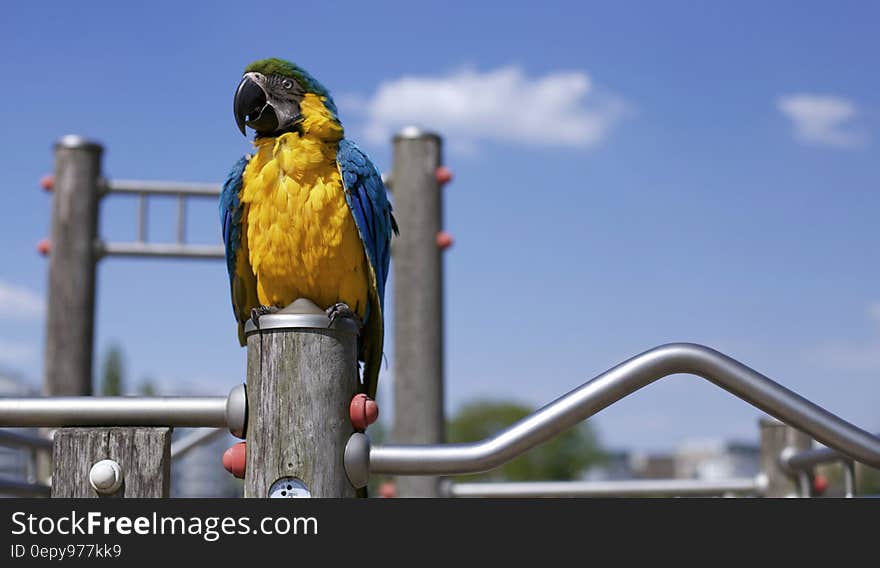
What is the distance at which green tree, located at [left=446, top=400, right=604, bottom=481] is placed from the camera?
4100 cm

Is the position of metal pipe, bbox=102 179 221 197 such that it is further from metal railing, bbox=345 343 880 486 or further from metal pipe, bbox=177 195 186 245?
metal railing, bbox=345 343 880 486

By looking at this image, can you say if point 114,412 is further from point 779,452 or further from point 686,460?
point 686,460

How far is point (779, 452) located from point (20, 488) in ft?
8.88

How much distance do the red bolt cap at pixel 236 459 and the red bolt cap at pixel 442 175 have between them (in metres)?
2.90

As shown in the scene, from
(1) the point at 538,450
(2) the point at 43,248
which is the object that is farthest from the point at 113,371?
(2) the point at 43,248

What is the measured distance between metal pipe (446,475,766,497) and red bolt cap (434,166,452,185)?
1.41 metres

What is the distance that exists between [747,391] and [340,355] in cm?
63

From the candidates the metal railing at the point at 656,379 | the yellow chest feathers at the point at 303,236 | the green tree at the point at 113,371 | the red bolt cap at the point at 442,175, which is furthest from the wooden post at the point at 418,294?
the green tree at the point at 113,371

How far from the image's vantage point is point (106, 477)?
4.82ft

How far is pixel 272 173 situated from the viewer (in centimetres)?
217
